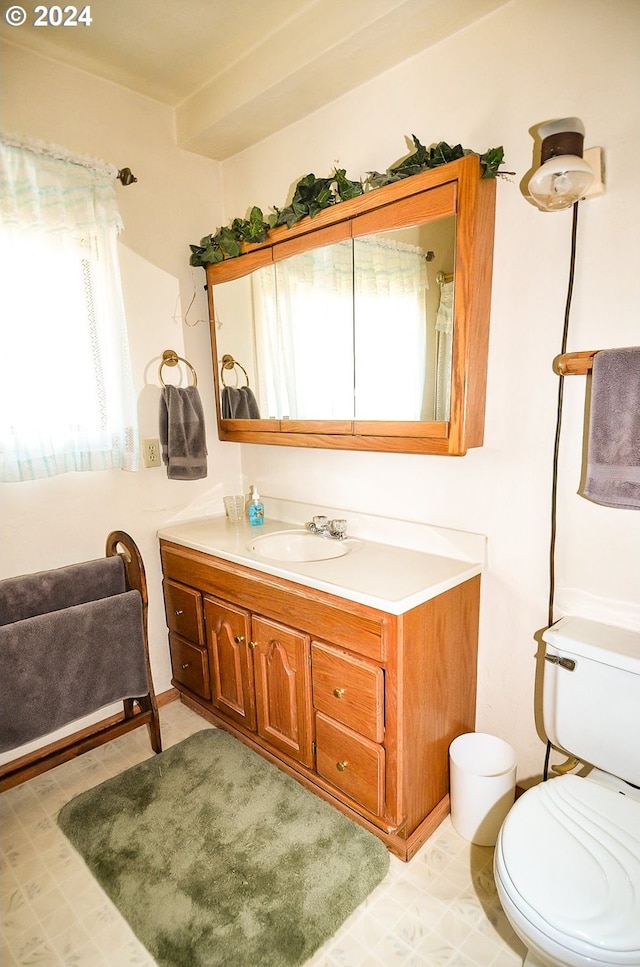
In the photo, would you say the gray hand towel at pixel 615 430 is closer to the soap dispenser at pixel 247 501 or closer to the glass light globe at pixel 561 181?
the glass light globe at pixel 561 181

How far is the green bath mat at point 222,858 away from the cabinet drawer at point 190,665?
0.30 meters

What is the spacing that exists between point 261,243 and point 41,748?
2.17 meters

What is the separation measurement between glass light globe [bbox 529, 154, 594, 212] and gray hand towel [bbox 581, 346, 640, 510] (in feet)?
1.31

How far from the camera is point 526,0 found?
1.32m

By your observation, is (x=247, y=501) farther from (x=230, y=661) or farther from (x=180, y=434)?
(x=230, y=661)

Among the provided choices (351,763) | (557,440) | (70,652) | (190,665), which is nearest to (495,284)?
(557,440)

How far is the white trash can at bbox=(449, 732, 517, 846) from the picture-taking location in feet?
4.76

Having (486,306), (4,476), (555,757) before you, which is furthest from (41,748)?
(486,306)

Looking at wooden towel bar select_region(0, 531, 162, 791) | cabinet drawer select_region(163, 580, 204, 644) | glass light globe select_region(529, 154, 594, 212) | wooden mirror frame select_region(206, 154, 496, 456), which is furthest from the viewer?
cabinet drawer select_region(163, 580, 204, 644)

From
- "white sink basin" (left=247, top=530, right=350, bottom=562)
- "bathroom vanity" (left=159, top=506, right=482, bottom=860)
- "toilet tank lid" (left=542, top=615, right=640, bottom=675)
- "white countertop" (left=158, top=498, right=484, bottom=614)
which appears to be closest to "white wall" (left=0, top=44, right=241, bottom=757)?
"white countertop" (left=158, top=498, right=484, bottom=614)

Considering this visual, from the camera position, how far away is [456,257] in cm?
138

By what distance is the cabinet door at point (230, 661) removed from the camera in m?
1.85

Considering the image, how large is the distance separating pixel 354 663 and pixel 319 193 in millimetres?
1527

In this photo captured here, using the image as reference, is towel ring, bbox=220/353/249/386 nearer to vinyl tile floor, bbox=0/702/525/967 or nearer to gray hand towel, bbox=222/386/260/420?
gray hand towel, bbox=222/386/260/420
